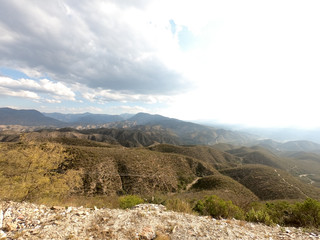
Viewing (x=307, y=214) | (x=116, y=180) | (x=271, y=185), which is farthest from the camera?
(x=271, y=185)

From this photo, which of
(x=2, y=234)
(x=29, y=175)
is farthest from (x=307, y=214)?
(x=29, y=175)

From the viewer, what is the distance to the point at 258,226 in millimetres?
8922

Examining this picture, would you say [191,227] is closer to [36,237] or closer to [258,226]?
[258,226]

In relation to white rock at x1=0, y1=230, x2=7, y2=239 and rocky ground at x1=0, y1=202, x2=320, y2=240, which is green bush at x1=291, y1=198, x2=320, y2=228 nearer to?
rocky ground at x1=0, y1=202, x2=320, y2=240

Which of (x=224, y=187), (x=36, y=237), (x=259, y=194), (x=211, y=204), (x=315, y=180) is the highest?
(x=36, y=237)

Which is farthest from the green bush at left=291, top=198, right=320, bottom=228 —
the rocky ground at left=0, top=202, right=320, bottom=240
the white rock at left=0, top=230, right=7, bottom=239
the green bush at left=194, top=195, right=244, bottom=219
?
the white rock at left=0, top=230, right=7, bottom=239

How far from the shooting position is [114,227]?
7.12 metres

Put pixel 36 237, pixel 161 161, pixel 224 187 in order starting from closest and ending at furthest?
pixel 36 237
pixel 224 187
pixel 161 161

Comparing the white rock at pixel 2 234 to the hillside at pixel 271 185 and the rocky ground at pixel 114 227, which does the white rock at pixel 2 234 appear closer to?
the rocky ground at pixel 114 227

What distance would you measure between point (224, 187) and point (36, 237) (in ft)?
146

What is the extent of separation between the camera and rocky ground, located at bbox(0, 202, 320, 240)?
250 inches

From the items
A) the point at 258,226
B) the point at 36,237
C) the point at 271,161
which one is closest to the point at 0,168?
the point at 36,237

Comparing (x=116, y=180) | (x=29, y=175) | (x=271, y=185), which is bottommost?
(x=271, y=185)

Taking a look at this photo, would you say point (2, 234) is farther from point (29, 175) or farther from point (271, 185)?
point (271, 185)
